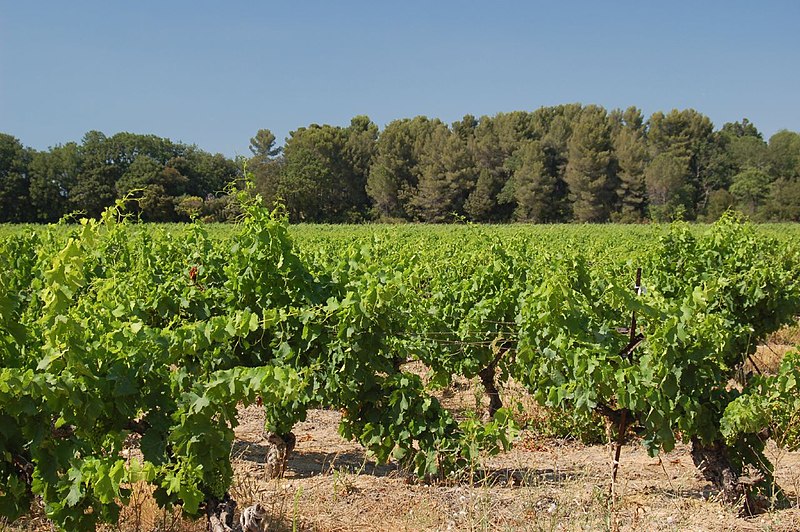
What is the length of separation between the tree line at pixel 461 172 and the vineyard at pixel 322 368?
4396cm

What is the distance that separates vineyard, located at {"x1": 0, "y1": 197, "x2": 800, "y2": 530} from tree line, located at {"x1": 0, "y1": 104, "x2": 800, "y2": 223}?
1731 inches

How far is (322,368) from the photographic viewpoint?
186 inches

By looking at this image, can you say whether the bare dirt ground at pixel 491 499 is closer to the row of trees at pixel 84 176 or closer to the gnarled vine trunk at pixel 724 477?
the gnarled vine trunk at pixel 724 477

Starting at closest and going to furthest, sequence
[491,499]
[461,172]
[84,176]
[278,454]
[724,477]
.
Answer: [491,499], [724,477], [278,454], [84,176], [461,172]

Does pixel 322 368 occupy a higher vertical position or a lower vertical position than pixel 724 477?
higher

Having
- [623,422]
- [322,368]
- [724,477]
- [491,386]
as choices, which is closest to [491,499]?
[623,422]

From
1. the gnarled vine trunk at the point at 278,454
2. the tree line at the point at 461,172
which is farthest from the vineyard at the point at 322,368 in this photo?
the tree line at the point at 461,172

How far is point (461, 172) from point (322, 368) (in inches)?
2288

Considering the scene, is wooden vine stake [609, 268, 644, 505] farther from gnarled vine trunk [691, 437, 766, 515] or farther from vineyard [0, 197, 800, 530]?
gnarled vine trunk [691, 437, 766, 515]

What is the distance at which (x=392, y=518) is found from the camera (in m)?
4.23

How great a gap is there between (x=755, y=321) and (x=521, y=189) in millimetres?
53716

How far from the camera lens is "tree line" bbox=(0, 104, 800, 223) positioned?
55.0 metres

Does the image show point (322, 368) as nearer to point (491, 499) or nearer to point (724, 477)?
point (491, 499)

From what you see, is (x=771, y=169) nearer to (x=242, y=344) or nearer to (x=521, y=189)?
(x=521, y=189)
